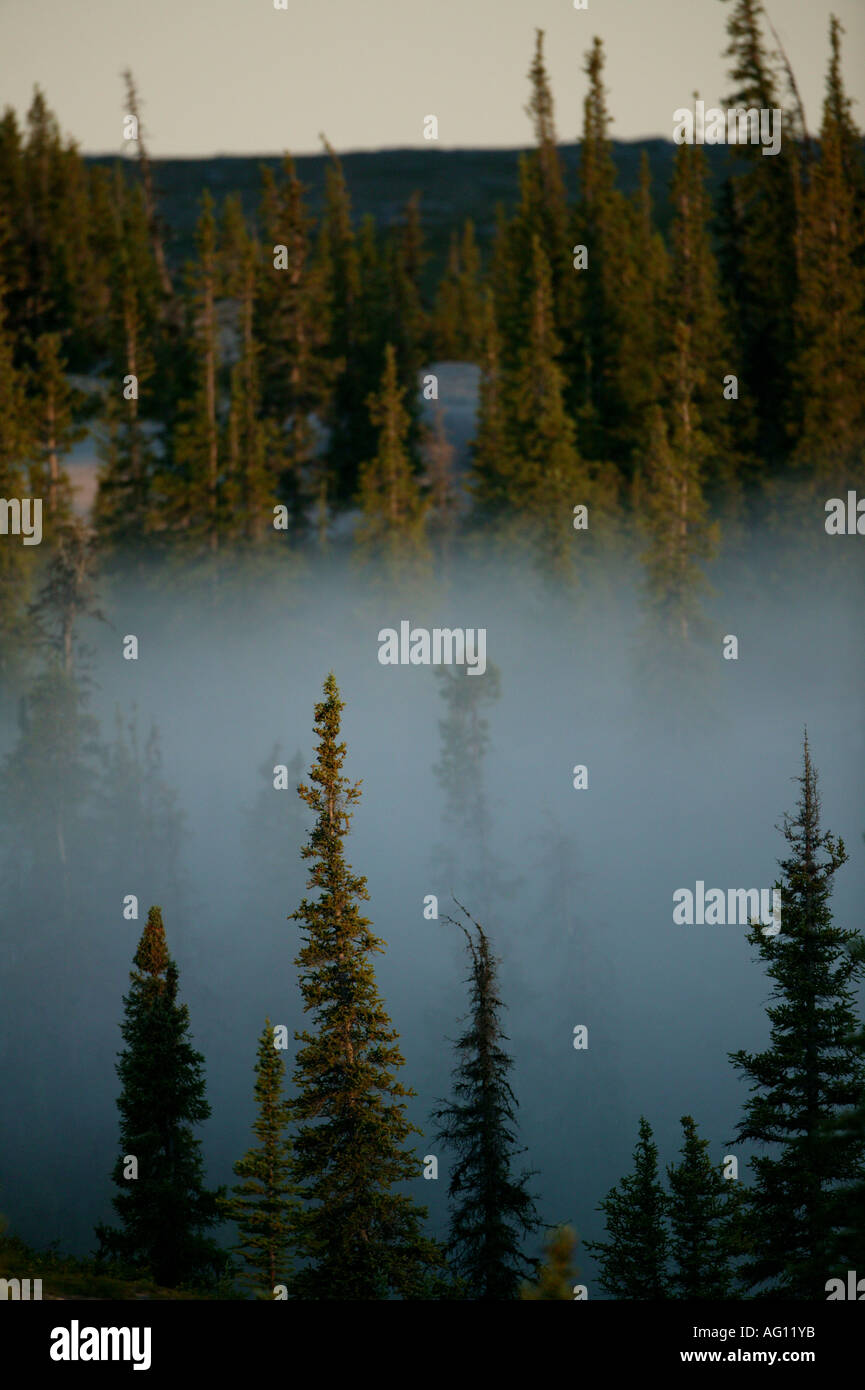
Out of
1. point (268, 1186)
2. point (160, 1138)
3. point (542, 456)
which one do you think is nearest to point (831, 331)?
point (542, 456)

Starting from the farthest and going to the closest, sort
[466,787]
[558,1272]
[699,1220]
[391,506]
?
[391,506] → [466,787] → [699,1220] → [558,1272]

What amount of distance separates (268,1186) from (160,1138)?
3.76 meters

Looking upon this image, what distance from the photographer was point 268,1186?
24609 mm

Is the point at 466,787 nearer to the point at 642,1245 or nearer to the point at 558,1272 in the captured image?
the point at 642,1245

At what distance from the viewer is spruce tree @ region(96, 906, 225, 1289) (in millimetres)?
27250

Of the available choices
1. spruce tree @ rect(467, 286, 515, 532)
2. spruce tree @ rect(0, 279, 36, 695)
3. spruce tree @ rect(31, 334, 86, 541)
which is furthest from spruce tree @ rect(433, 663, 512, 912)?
spruce tree @ rect(31, 334, 86, 541)

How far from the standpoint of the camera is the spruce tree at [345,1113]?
22922 millimetres

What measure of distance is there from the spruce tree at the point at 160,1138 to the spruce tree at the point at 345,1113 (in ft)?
15.1

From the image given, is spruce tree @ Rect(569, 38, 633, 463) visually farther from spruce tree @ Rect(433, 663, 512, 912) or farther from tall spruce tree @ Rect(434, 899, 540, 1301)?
tall spruce tree @ Rect(434, 899, 540, 1301)

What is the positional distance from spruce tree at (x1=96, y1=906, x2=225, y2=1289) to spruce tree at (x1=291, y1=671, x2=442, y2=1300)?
15.1 ft

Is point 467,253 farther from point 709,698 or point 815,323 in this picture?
point 709,698

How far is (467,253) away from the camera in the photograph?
339ft

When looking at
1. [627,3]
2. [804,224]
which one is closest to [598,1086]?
[804,224]

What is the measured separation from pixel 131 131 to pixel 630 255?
24015 millimetres
